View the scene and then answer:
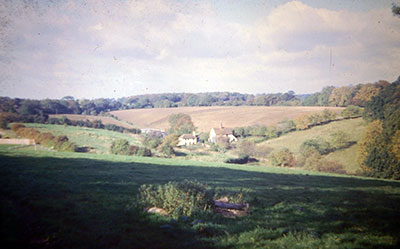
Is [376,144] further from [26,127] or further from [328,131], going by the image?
[26,127]

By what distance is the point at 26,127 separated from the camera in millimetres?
25781

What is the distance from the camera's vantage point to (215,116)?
66.5 meters

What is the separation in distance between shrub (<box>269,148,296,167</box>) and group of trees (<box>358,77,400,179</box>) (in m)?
9.52

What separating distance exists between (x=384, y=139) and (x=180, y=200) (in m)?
30.5

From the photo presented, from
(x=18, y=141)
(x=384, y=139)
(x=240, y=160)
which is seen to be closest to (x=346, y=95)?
(x=384, y=139)

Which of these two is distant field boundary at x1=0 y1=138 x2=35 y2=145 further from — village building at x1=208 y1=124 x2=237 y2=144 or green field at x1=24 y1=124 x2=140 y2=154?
village building at x1=208 y1=124 x2=237 y2=144

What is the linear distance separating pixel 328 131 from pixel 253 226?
40226mm

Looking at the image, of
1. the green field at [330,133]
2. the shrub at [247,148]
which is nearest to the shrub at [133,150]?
the shrub at [247,148]

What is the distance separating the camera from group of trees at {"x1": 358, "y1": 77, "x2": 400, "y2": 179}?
2630cm

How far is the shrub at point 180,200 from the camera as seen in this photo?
723cm

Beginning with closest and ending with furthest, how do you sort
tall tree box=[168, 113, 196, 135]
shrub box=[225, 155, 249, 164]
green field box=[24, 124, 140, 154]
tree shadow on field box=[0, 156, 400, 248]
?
tree shadow on field box=[0, 156, 400, 248] → green field box=[24, 124, 140, 154] → shrub box=[225, 155, 249, 164] → tall tree box=[168, 113, 196, 135]

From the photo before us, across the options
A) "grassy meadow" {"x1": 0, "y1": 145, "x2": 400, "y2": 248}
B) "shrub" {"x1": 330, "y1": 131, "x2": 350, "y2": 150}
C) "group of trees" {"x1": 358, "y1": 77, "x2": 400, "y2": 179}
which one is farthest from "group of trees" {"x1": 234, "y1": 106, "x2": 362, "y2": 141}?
"grassy meadow" {"x1": 0, "y1": 145, "x2": 400, "y2": 248}

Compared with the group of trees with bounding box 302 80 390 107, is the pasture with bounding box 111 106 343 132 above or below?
below

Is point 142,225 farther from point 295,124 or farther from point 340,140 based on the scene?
point 295,124
